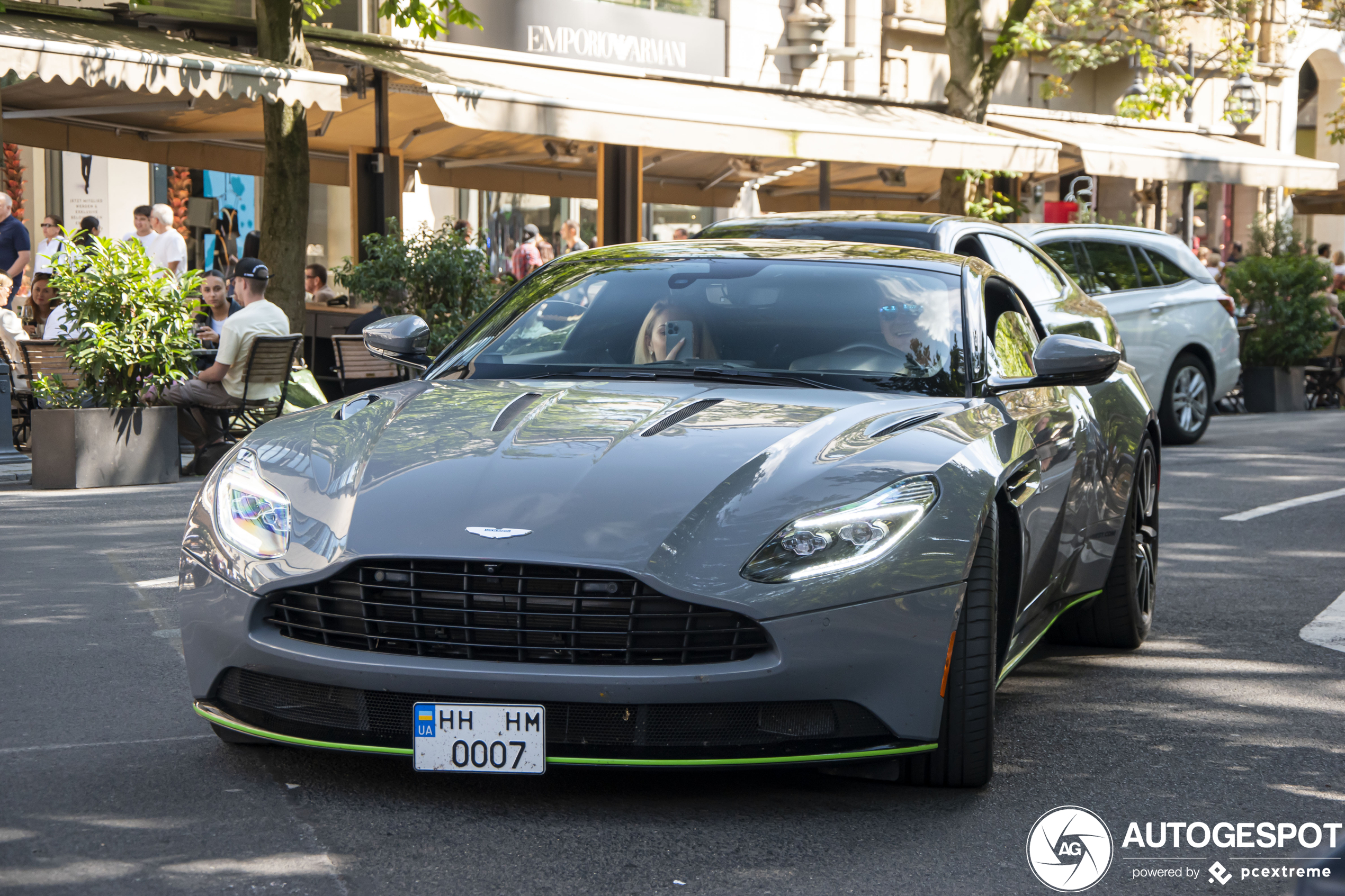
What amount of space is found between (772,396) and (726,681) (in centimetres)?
114

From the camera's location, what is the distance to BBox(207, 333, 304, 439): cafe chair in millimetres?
11086

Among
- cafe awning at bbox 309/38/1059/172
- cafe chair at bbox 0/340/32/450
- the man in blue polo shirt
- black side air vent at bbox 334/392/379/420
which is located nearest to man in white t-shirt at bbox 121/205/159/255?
the man in blue polo shirt

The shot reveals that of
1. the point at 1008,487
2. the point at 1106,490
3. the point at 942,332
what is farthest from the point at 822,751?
the point at 1106,490

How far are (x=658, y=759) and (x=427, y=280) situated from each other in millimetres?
10515

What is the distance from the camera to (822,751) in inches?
152

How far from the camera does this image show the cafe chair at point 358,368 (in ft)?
44.5

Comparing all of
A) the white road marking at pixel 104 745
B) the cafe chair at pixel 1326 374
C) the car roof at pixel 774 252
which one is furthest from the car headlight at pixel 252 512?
the cafe chair at pixel 1326 374

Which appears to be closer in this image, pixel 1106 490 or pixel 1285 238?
pixel 1106 490

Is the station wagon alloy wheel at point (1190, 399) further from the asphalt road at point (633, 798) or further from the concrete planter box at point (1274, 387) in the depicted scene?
the asphalt road at point (633, 798)

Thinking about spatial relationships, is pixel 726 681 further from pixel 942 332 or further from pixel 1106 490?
pixel 1106 490

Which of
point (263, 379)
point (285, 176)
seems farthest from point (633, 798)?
point (285, 176)

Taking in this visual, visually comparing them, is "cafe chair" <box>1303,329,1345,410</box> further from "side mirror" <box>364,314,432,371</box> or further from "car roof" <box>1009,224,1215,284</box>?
"side mirror" <box>364,314,432,371</box>

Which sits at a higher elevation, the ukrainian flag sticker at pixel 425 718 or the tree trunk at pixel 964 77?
the tree trunk at pixel 964 77

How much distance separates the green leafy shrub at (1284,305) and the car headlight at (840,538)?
614 inches
